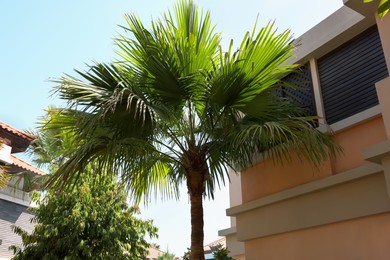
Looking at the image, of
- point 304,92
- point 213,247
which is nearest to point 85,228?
point 213,247

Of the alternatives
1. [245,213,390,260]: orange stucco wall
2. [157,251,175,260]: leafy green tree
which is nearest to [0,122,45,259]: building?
[245,213,390,260]: orange stucco wall

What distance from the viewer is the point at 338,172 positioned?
585 cm

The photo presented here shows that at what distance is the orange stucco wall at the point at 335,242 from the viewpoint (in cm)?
494

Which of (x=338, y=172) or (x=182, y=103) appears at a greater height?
(x=182, y=103)

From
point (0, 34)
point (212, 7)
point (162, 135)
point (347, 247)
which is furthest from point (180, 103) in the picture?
point (0, 34)

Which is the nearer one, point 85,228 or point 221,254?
point 221,254

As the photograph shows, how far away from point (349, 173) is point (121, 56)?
362 centimetres

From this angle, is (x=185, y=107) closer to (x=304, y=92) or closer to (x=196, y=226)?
(x=196, y=226)

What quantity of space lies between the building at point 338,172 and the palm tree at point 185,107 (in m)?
0.52

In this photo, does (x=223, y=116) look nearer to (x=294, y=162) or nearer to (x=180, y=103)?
(x=180, y=103)

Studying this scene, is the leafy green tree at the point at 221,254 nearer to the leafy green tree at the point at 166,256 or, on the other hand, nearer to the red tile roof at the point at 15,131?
the red tile roof at the point at 15,131

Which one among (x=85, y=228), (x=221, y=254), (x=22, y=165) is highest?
(x=22, y=165)

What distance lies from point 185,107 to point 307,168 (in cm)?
215

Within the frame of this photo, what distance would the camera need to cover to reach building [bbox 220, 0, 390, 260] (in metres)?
5.07
